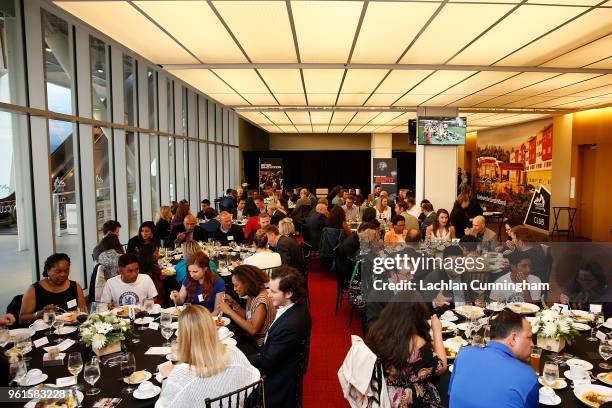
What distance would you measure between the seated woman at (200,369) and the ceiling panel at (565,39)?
419 centimetres

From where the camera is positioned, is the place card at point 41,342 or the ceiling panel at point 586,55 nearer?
the place card at point 41,342

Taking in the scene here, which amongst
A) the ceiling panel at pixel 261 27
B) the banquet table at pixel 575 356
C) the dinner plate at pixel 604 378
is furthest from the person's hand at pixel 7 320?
the dinner plate at pixel 604 378

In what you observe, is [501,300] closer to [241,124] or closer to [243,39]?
[243,39]

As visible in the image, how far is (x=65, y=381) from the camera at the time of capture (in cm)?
251

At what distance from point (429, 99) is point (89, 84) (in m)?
6.54

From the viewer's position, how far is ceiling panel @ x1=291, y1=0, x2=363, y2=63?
3.81 meters

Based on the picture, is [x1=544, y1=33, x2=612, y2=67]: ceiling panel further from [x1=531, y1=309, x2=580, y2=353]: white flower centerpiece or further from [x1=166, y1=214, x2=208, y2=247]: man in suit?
[x1=166, y1=214, x2=208, y2=247]: man in suit

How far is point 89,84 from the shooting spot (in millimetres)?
5555

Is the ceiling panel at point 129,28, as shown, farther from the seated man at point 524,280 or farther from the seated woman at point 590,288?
the seated woman at point 590,288

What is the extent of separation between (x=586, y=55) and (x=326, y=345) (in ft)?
15.7

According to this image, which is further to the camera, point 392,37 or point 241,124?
point 241,124

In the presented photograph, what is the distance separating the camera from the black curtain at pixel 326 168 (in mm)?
21766

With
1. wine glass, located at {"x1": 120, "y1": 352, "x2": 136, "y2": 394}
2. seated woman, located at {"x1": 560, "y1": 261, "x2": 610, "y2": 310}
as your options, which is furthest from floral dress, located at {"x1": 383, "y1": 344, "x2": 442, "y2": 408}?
seated woman, located at {"x1": 560, "y1": 261, "x2": 610, "y2": 310}

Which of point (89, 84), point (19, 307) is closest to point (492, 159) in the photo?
point (89, 84)
